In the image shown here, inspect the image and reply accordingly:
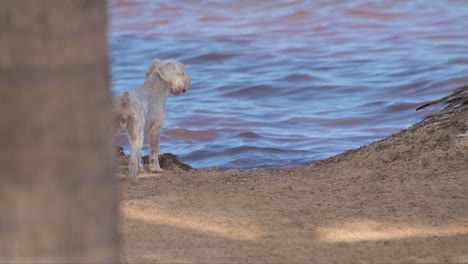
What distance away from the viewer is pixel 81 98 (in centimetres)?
239

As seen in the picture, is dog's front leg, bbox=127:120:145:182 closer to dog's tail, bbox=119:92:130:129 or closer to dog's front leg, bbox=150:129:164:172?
dog's tail, bbox=119:92:130:129

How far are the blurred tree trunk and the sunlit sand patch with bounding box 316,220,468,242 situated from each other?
8.04ft

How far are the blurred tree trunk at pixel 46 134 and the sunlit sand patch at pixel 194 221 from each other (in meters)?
2.33

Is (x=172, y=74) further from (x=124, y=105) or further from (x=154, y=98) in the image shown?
(x=124, y=105)

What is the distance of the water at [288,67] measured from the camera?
36.1 feet

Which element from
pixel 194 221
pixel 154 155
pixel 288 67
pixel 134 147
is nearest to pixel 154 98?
pixel 154 155

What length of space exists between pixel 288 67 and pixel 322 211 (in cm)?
960

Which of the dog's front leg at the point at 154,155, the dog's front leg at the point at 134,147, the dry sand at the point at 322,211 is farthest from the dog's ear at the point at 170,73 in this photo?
the dry sand at the point at 322,211

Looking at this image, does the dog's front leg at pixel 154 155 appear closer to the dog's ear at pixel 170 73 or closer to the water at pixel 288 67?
the dog's ear at pixel 170 73

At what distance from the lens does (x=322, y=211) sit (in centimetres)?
514

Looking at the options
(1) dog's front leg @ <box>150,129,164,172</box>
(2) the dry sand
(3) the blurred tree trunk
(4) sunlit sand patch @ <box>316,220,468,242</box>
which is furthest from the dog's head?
(3) the blurred tree trunk

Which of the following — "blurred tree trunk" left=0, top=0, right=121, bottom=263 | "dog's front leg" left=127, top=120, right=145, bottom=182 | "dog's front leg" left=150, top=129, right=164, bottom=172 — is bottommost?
"dog's front leg" left=150, top=129, right=164, bottom=172

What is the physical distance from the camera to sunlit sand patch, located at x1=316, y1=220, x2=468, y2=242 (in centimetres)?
467

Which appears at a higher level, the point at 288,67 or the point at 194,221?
the point at 194,221
